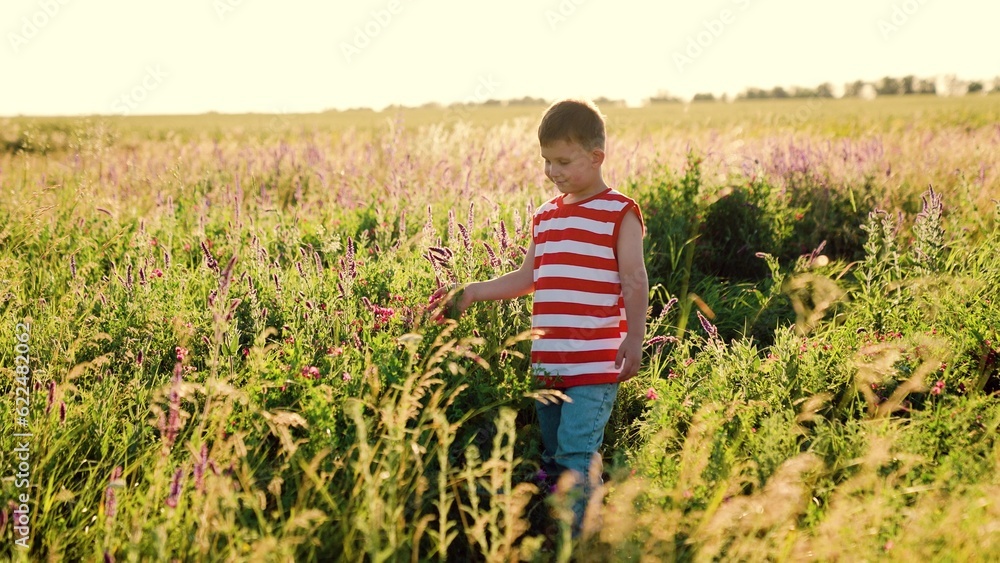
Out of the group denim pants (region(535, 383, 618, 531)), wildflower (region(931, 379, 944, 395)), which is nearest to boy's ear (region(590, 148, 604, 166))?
denim pants (region(535, 383, 618, 531))

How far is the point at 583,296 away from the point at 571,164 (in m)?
0.54

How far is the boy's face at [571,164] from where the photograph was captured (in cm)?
290

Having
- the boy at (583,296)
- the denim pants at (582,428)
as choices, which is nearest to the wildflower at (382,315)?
the boy at (583,296)

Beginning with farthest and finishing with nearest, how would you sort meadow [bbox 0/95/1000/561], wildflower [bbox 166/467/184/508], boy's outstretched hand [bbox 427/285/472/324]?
boy's outstretched hand [bbox 427/285/472/324] → meadow [bbox 0/95/1000/561] → wildflower [bbox 166/467/184/508]

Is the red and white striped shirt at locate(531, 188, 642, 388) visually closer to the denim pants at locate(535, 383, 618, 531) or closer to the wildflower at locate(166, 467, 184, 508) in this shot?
the denim pants at locate(535, 383, 618, 531)

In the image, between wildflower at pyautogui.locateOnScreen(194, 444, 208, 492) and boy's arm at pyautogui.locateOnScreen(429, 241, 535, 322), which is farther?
boy's arm at pyautogui.locateOnScreen(429, 241, 535, 322)

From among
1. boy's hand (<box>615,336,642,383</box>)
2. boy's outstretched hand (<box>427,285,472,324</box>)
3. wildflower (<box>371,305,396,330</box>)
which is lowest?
boy's hand (<box>615,336,642,383</box>)

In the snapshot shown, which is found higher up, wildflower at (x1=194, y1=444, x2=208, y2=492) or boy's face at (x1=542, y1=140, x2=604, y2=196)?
boy's face at (x1=542, y1=140, x2=604, y2=196)

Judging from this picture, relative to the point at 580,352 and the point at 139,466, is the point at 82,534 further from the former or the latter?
the point at 580,352

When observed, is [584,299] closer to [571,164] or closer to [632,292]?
[632,292]

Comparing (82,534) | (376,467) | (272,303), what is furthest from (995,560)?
(272,303)

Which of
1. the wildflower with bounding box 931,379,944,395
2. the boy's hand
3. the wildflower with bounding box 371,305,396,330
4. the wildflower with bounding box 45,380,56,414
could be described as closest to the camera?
the wildflower with bounding box 45,380,56,414

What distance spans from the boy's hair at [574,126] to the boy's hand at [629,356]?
0.79 m

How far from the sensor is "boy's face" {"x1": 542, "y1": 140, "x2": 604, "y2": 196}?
290cm
